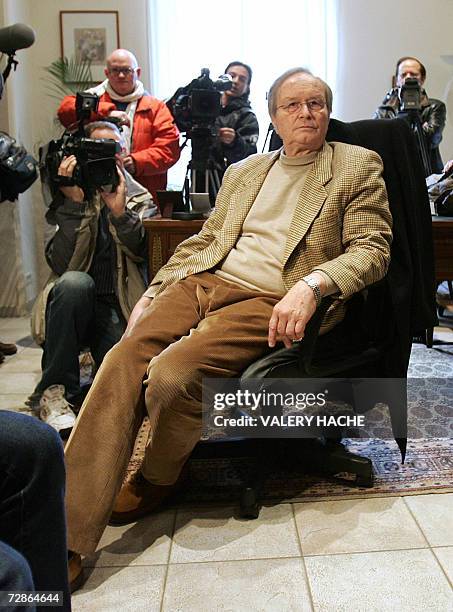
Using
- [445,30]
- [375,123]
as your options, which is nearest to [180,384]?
[375,123]

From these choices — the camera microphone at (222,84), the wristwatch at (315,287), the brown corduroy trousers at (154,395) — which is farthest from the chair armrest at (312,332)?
the camera microphone at (222,84)

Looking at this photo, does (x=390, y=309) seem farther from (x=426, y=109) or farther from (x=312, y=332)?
(x=426, y=109)

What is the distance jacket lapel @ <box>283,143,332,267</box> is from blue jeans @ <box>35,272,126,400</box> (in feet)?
2.75

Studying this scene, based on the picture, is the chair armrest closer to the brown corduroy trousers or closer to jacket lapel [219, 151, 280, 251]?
the brown corduroy trousers

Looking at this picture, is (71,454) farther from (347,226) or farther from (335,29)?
(335,29)

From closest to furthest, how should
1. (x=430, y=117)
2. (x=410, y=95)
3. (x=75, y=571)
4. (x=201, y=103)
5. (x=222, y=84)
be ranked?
(x=75, y=571), (x=201, y=103), (x=222, y=84), (x=410, y=95), (x=430, y=117)

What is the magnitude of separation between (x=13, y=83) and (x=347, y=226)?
9.91 ft

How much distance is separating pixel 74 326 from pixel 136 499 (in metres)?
→ 0.74

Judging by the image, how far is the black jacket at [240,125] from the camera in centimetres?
328

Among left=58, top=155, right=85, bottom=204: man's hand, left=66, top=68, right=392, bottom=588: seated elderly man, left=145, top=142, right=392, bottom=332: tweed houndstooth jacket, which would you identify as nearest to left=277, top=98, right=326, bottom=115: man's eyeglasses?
left=66, top=68, right=392, bottom=588: seated elderly man

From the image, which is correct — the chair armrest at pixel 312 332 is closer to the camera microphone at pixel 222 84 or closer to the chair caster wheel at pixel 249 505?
the chair caster wheel at pixel 249 505

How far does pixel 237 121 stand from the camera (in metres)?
3.39

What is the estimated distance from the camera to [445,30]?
435 centimetres

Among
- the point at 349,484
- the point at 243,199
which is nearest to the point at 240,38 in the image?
the point at 243,199
